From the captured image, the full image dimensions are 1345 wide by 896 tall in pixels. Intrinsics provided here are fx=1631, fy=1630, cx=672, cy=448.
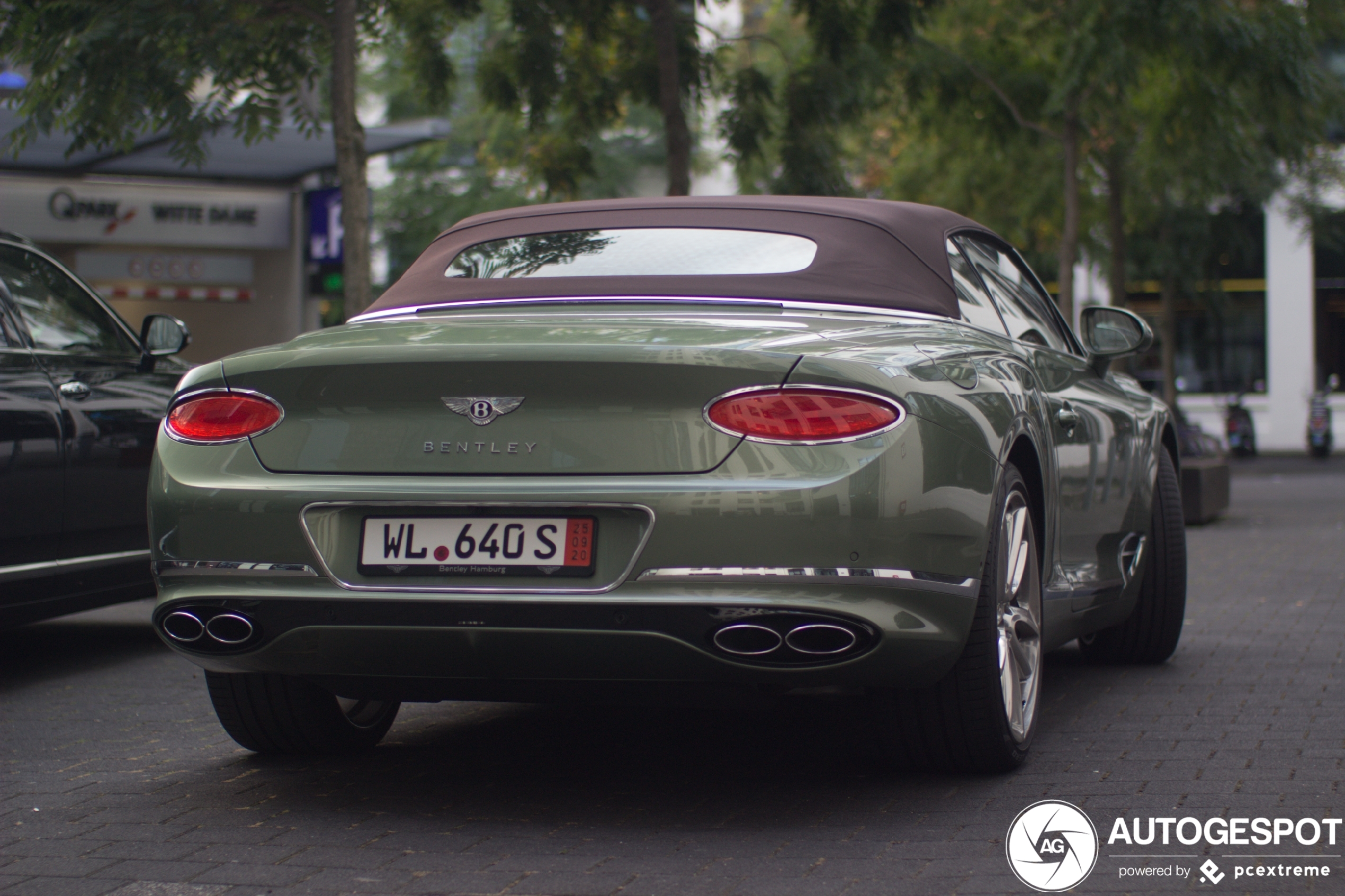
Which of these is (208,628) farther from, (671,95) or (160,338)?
(671,95)

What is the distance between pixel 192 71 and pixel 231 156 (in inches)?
333

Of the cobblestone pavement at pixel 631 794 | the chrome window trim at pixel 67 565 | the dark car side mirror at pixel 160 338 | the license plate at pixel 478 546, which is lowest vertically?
the cobblestone pavement at pixel 631 794

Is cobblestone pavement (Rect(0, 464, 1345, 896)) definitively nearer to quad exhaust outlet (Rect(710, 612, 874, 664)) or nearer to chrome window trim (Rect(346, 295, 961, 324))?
quad exhaust outlet (Rect(710, 612, 874, 664))

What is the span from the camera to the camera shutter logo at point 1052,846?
3.27 m

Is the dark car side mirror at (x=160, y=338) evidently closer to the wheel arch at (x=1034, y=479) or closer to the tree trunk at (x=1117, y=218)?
the wheel arch at (x=1034, y=479)

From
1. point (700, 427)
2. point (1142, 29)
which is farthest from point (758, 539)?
point (1142, 29)

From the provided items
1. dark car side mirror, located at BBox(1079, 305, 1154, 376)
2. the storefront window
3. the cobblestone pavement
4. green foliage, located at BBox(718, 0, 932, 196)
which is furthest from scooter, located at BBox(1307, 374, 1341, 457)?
dark car side mirror, located at BBox(1079, 305, 1154, 376)

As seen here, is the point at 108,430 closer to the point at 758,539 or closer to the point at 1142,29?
the point at 758,539

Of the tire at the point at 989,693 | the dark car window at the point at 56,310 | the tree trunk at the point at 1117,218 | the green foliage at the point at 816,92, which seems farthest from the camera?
the tree trunk at the point at 1117,218

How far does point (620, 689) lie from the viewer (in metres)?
3.66

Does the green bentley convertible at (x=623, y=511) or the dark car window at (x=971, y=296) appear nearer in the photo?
the green bentley convertible at (x=623, y=511)

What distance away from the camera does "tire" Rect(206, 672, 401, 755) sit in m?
4.32

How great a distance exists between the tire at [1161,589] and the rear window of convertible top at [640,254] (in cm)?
218

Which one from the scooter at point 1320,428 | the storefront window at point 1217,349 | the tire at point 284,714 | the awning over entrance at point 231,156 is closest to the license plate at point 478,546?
the tire at point 284,714
